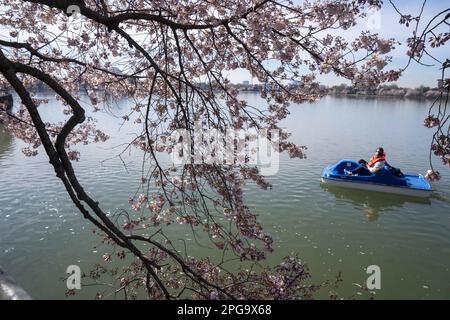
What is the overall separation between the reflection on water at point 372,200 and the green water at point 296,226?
0.12ft

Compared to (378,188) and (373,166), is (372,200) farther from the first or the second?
(373,166)

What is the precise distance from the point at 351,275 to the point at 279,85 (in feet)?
19.0

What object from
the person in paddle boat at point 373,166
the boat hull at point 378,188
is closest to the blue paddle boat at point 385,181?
the boat hull at point 378,188

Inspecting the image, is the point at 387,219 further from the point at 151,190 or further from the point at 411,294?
the point at 151,190

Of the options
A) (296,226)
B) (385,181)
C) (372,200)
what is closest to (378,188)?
(385,181)

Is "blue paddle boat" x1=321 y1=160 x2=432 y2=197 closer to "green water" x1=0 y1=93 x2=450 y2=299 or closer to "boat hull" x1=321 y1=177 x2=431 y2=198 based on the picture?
"boat hull" x1=321 y1=177 x2=431 y2=198

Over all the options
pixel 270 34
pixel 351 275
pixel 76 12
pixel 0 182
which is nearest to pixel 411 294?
pixel 351 275

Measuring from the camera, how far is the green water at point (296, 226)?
27.5ft

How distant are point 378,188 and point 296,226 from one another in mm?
5124

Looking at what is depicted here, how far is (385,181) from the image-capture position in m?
13.9

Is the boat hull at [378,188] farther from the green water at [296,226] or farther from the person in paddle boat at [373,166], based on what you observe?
the person in paddle boat at [373,166]

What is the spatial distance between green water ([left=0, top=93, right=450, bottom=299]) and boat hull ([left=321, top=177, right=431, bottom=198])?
24 centimetres

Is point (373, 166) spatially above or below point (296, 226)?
above

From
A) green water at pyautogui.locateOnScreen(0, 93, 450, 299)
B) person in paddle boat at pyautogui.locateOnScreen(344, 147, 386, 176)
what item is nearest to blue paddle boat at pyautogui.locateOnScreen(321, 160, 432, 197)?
person in paddle boat at pyautogui.locateOnScreen(344, 147, 386, 176)
